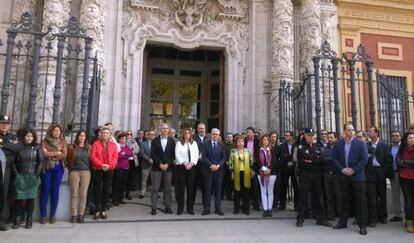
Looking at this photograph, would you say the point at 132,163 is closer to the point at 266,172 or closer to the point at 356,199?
the point at 266,172

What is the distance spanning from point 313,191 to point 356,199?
784mm

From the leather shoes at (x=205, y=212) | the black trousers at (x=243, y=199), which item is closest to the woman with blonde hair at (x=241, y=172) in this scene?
the black trousers at (x=243, y=199)

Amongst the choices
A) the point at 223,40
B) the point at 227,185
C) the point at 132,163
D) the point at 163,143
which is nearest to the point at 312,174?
the point at 227,185

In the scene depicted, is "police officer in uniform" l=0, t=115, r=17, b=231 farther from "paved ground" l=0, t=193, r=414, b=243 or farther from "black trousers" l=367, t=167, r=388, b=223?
"black trousers" l=367, t=167, r=388, b=223

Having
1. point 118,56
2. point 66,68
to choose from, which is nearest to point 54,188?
point 66,68

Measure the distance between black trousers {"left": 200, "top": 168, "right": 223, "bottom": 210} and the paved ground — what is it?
0.31 m

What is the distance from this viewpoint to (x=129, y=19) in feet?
36.3

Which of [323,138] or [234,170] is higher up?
[323,138]

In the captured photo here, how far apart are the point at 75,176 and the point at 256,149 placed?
3.65 metres

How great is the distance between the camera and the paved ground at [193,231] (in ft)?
18.0

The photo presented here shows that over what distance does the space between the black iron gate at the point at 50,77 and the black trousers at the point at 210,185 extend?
2.51 meters

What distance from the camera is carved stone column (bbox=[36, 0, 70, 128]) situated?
9.09 metres

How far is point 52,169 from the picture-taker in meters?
6.42

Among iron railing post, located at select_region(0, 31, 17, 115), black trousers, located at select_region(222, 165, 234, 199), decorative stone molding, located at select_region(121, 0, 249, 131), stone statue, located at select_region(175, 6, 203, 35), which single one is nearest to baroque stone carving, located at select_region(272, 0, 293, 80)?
decorative stone molding, located at select_region(121, 0, 249, 131)
